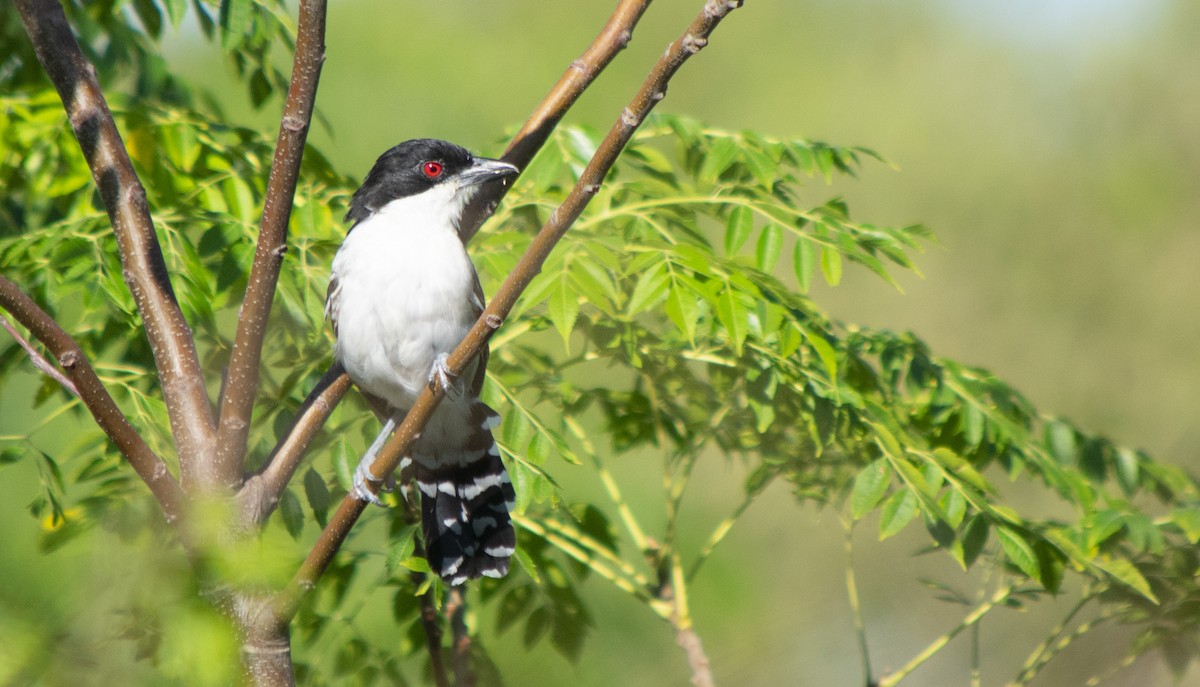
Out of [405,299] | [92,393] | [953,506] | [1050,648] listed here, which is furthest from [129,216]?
[1050,648]

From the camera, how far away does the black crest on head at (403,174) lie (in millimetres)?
4152

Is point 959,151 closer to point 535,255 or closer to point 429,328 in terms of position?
point 429,328

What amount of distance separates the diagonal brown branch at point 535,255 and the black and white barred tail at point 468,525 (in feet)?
3.01

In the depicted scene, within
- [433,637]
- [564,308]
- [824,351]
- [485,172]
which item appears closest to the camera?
[564,308]

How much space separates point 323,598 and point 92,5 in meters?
2.82

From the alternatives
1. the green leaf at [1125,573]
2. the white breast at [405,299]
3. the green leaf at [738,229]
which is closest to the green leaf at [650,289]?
the green leaf at [738,229]

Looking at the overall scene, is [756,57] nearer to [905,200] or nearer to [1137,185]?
[905,200]

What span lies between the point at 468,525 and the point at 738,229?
1.31 meters

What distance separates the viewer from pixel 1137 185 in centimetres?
1491

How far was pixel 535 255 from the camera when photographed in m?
2.19

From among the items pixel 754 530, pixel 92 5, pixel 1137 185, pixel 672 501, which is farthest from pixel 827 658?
pixel 1137 185

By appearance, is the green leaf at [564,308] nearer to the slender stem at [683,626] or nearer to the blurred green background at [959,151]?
the slender stem at [683,626]

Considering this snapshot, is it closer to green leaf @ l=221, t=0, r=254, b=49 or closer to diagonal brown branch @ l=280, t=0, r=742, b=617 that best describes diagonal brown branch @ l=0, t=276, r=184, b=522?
diagonal brown branch @ l=280, t=0, r=742, b=617

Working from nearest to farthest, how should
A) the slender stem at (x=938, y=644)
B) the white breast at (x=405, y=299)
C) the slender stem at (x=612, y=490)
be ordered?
the slender stem at (x=938, y=644) → the slender stem at (x=612, y=490) → the white breast at (x=405, y=299)
